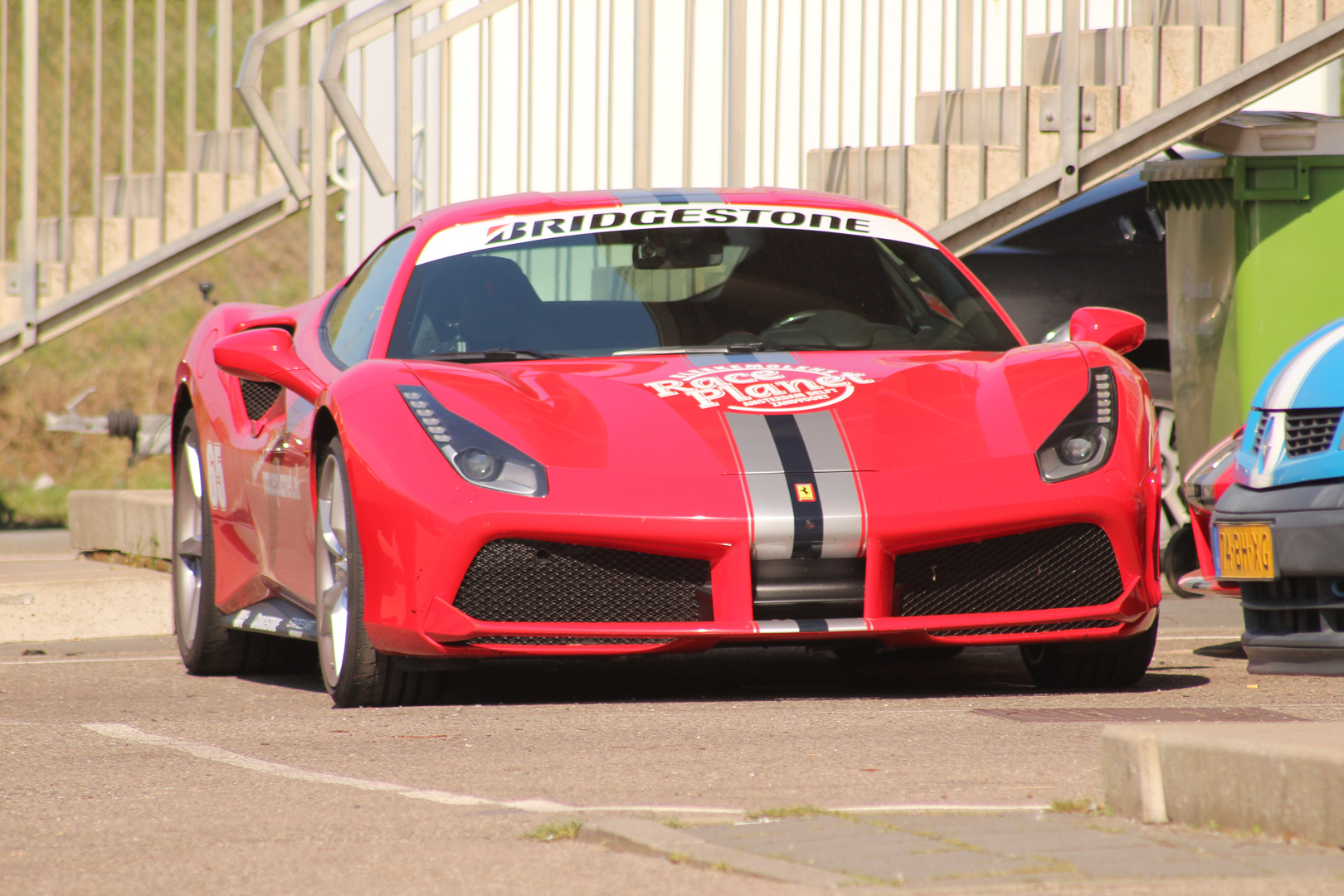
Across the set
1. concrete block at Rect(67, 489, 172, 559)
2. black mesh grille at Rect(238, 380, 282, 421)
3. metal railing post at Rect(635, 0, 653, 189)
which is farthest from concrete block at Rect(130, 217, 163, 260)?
black mesh grille at Rect(238, 380, 282, 421)

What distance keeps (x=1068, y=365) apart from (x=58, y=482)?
14061 mm

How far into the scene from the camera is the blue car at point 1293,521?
5.19 metres

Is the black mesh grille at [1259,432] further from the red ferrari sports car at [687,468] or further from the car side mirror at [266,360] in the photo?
the car side mirror at [266,360]

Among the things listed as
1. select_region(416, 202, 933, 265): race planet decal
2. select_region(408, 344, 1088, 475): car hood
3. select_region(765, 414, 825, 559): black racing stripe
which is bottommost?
select_region(765, 414, 825, 559): black racing stripe

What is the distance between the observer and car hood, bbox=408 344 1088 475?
498 centimetres

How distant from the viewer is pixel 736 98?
8984 millimetres

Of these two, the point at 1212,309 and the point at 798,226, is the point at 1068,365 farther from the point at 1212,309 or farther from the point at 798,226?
the point at 1212,309

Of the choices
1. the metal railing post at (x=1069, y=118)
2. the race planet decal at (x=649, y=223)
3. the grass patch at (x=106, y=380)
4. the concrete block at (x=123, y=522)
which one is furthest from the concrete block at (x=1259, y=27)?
the grass patch at (x=106, y=380)

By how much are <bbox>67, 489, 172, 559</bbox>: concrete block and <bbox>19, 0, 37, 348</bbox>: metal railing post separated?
9.63ft

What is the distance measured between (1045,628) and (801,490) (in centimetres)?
71

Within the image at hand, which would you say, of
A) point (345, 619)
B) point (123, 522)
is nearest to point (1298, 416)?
point (345, 619)

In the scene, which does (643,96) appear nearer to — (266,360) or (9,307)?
(266,360)

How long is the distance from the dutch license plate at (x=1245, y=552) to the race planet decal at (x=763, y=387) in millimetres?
1044

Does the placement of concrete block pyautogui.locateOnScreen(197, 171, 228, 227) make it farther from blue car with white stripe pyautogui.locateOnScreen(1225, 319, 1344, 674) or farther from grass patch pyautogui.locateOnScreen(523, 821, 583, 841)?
grass patch pyautogui.locateOnScreen(523, 821, 583, 841)
